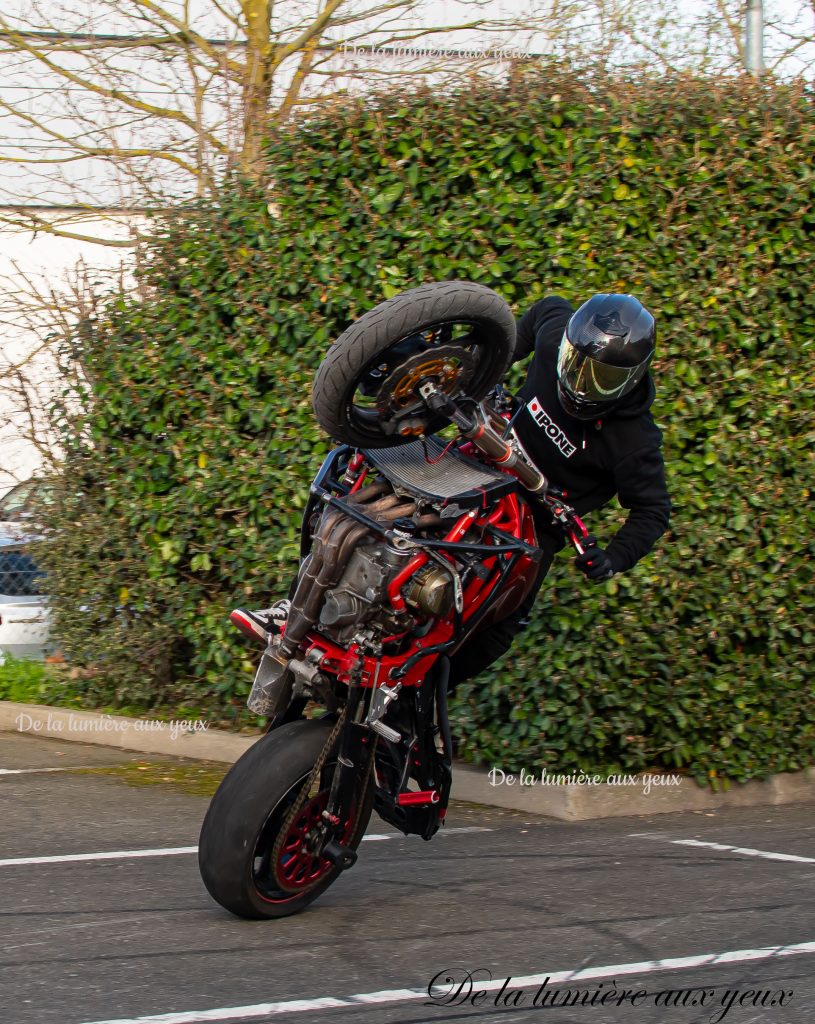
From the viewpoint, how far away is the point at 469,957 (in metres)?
3.99

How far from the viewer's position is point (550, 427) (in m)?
4.92

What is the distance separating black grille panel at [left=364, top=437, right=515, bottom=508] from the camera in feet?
14.0

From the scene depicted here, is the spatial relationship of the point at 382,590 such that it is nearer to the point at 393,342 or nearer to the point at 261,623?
the point at 261,623

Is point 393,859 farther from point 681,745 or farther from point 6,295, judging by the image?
point 6,295

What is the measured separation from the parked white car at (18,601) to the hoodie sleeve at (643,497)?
496 cm

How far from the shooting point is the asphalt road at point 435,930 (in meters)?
3.56

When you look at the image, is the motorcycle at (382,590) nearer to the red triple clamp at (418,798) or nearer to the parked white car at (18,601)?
the red triple clamp at (418,798)

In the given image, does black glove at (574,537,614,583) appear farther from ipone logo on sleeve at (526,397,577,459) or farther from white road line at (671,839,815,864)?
white road line at (671,839,815,864)

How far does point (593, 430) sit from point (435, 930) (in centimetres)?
186

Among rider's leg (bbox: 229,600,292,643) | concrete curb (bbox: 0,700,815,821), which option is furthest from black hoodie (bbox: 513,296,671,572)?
concrete curb (bbox: 0,700,815,821)

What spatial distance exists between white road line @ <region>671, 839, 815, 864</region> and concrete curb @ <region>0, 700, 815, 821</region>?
1.98ft

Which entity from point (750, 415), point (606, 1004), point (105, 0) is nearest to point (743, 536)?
point (750, 415)

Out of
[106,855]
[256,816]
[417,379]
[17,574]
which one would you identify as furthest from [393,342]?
[17,574]

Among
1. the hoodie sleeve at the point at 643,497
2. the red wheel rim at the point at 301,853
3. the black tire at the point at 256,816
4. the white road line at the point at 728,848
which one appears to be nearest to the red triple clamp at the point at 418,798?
the red wheel rim at the point at 301,853
